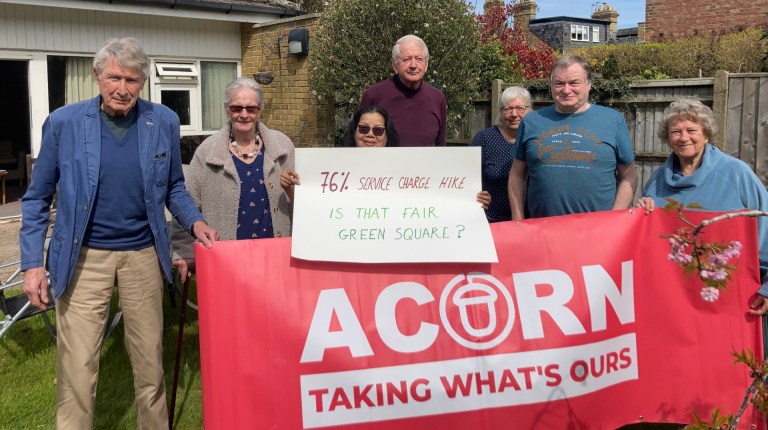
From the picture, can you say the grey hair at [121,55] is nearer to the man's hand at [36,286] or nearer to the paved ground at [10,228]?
the man's hand at [36,286]

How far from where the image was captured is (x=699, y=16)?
66.0 feet

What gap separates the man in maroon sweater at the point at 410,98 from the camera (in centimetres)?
468

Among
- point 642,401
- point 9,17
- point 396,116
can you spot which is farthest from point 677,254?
point 9,17

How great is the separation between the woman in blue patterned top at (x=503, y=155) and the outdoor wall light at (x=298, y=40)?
24.8 ft

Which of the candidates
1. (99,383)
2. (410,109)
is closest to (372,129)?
(410,109)

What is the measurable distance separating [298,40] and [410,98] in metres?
7.33

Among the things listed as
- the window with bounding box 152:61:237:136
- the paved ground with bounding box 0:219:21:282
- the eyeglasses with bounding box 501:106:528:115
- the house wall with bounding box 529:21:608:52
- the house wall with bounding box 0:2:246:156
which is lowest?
the paved ground with bounding box 0:219:21:282

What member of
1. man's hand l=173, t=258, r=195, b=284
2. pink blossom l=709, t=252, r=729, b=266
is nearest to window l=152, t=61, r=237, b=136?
man's hand l=173, t=258, r=195, b=284

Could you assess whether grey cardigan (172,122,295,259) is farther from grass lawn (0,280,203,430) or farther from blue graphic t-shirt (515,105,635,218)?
blue graphic t-shirt (515,105,635,218)

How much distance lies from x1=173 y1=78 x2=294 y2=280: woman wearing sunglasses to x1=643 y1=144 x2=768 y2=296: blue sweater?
75.0 inches

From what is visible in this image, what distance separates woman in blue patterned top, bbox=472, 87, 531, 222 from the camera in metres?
4.53

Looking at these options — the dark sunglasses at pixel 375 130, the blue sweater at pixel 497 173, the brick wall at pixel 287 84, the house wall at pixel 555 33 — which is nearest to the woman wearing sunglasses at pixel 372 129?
the dark sunglasses at pixel 375 130

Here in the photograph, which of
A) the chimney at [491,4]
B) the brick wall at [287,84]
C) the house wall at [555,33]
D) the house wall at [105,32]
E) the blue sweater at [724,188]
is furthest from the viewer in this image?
the house wall at [555,33]

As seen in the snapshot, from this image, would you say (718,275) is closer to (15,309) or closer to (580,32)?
(15,309)
